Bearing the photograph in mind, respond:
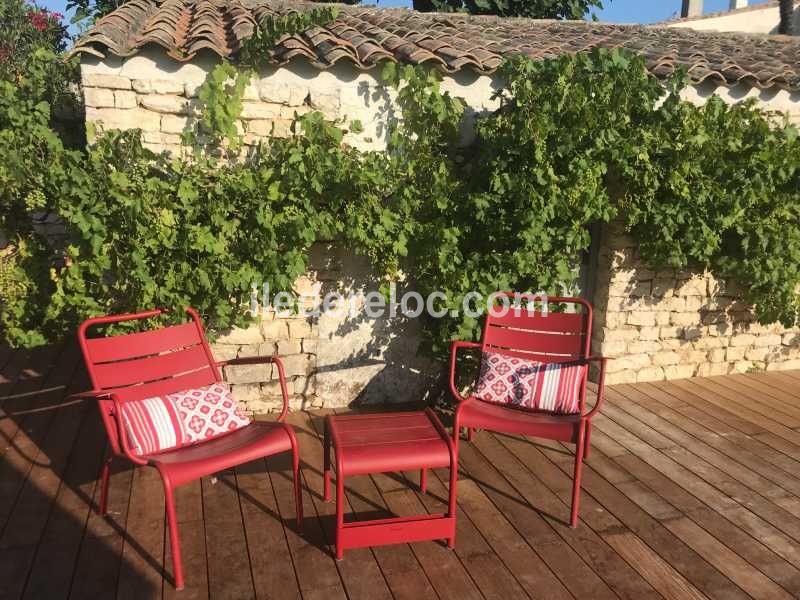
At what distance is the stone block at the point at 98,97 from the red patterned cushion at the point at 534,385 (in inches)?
109

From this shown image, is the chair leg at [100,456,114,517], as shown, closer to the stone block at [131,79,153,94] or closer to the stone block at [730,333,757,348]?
the stone block at [131,79,153,94]

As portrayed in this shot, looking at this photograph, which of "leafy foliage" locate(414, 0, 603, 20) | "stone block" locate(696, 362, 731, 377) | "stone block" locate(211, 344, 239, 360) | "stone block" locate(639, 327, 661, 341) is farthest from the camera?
"leafy foliage" locate(414, 0, 603, 20)

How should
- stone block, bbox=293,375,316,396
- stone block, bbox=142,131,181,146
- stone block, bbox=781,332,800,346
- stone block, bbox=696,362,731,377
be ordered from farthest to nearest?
stone block, bbox=781,332,800,346 → stone block, bbox=696,362,731,377 → stone block, bbox=293,375,316,396 → stone block, bbox=142,131,181,146

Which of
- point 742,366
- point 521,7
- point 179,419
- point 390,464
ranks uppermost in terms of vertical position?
point 521,7

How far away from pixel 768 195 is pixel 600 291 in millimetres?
1392

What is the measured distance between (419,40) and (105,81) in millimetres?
2111

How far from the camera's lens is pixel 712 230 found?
4.60 meters

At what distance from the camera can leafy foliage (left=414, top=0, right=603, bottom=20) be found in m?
11.2

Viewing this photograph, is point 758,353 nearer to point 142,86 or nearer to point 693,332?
point 693,332

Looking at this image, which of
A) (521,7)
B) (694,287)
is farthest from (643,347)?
(521,7)

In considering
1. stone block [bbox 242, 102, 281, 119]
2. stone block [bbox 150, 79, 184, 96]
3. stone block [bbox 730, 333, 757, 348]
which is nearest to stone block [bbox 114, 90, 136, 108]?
stone block [bbox 150, 79, 184, 96]

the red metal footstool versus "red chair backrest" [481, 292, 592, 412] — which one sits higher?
"red chair backrest" [481, 292, 592, 412]

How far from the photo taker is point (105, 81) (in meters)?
3.71

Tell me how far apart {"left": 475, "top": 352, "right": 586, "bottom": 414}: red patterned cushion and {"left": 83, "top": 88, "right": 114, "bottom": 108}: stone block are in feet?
9.06
